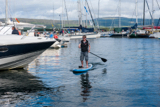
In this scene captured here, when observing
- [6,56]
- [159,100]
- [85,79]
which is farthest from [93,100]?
[6,56]

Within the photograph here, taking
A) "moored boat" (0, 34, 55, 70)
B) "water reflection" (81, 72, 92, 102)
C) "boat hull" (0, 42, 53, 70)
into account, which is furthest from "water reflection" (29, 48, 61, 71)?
"water reflection" (81, 72, 92, 102)

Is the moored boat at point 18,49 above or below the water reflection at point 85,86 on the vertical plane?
above

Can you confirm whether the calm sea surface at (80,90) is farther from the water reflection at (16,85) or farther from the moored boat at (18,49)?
the moored boat at (18,49)

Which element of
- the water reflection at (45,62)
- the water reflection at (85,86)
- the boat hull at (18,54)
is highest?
the boat hull at (18,54)

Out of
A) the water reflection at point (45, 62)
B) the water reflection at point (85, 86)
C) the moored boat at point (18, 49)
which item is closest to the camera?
the water reflection at point (85, 86)

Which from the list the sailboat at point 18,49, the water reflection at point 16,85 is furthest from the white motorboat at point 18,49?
the water reflection at point 16,85

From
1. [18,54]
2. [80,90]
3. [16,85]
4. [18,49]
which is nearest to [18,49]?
[18,49]

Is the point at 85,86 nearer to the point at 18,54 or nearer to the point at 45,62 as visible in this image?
the point at 18,54

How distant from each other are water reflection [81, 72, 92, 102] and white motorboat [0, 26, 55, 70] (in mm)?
3157

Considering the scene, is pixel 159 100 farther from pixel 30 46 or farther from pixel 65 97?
pixel 30 46

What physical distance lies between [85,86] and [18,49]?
4.93 m

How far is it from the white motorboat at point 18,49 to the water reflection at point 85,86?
3157 millimetres

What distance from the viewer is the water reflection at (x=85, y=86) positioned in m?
8.59

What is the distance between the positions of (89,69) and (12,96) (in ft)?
21.3
